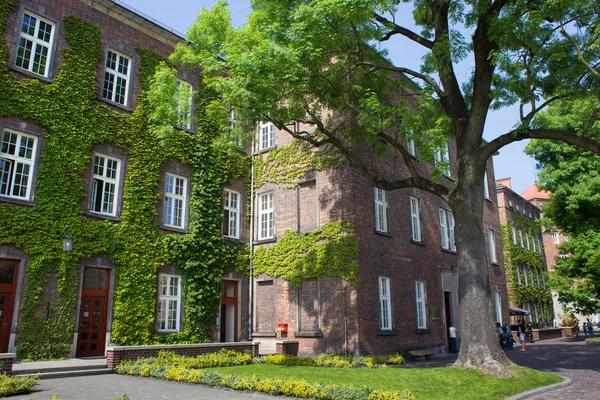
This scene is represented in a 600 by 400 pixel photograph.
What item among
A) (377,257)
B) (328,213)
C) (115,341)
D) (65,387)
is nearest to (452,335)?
(377,257)

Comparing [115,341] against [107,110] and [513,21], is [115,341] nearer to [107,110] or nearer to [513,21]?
[107,110]

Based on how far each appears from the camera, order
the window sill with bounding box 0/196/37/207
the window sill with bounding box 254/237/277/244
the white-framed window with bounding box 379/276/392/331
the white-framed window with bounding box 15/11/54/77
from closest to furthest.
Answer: the window sill with bounding box 0/196/37/207
the white-framed window with bounding box 15/11/54/77
the white-framed window with bounding box 379/276/392/331
the window sill with bounding box 254/237/277/244

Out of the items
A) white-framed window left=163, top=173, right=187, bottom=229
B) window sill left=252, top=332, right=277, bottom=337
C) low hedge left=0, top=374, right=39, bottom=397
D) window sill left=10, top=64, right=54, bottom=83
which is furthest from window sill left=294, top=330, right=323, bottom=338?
window sill left=10, top=64, right=54, bottom=83

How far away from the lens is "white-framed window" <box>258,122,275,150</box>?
23.3 m

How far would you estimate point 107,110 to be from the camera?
17.7 meters

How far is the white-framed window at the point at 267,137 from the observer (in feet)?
76.4

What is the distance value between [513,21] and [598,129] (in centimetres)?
1751

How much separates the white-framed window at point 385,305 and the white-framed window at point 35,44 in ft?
49.9

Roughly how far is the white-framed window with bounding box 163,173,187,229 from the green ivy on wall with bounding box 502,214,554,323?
27.4 metres

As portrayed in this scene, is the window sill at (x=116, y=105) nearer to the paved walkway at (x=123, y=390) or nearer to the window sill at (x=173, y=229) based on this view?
the window sill at (x=173, y=229)

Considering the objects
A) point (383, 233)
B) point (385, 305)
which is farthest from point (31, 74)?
point (385, 305)

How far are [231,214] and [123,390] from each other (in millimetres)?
11641

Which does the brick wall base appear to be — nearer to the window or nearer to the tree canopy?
the window

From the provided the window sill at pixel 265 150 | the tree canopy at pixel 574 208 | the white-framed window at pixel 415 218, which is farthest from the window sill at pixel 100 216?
the tree canopy at pixel 574 208
